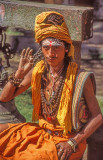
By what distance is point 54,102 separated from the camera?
3783mm

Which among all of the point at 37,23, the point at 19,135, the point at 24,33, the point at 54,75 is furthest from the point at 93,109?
the point at 24,33

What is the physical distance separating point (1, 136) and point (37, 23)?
1.25 m

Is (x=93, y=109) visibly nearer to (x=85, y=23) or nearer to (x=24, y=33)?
(x=85, y=23)

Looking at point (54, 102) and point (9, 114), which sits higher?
point (54, 102)

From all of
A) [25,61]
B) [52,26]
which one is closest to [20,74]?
[25,61]

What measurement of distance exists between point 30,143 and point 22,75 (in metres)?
0.72

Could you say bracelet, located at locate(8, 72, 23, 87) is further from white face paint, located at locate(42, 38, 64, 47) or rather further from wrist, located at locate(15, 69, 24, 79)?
white face paint, located at locate(42, 38, 64, 47)

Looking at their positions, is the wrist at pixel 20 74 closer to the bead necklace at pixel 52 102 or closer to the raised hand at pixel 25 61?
the raised hand at pixel 25 61

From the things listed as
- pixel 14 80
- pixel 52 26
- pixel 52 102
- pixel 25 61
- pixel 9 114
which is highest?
pixel 52 26

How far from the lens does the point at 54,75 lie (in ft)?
12.6

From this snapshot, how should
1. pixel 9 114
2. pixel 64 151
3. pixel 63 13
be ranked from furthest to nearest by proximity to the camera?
pixel 9 114 < pixel 63 13 < pixel 64 151

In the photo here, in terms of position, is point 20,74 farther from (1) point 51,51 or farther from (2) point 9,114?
(2) point 9,114

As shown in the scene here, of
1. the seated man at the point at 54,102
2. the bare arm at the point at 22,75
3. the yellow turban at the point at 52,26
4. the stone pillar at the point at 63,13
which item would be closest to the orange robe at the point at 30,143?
the seated man at the point at 54,102

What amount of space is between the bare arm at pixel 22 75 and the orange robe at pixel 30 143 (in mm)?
365
